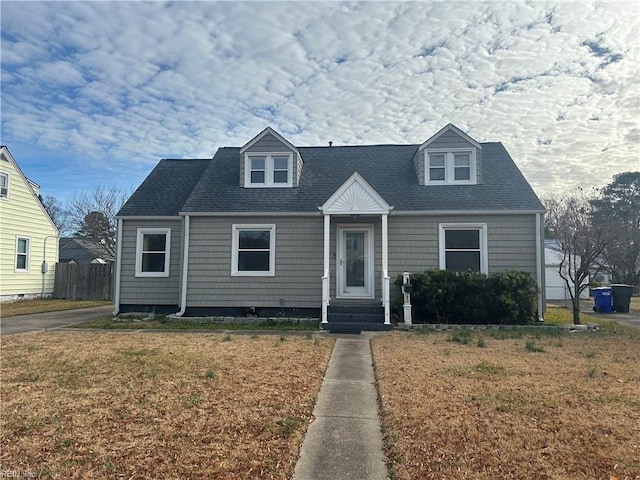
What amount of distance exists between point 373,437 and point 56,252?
928 inches

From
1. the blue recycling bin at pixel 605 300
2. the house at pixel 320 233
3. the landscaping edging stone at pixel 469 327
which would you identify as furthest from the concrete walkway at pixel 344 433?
the blue recycling bin at pixel 605 300

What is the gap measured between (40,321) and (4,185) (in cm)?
996

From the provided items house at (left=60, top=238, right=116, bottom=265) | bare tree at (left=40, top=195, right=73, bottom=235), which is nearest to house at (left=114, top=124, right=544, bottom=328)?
house at (left=60, top=238, right=116, bottom=265)

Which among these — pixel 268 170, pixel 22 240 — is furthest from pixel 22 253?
pixel 268 170

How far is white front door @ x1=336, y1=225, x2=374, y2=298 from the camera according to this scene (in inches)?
508

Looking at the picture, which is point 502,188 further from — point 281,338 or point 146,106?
point 146,106

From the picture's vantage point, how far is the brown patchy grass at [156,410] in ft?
10.7

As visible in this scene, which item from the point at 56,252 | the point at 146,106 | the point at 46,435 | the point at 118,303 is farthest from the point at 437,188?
the point at 56,252

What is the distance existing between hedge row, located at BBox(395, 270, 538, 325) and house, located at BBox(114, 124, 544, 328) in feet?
3.50

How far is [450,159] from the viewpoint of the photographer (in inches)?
536

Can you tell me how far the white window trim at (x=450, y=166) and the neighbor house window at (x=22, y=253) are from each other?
→ 61.7ft

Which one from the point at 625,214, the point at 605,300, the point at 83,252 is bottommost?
the point at 605,300

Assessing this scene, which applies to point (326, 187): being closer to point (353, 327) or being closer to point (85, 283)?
point (353, 327)

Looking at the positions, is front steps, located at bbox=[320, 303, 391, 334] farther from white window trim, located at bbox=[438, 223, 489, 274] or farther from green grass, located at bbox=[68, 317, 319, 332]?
white window trim, located at bbox=[438, 223, 489, 274]
